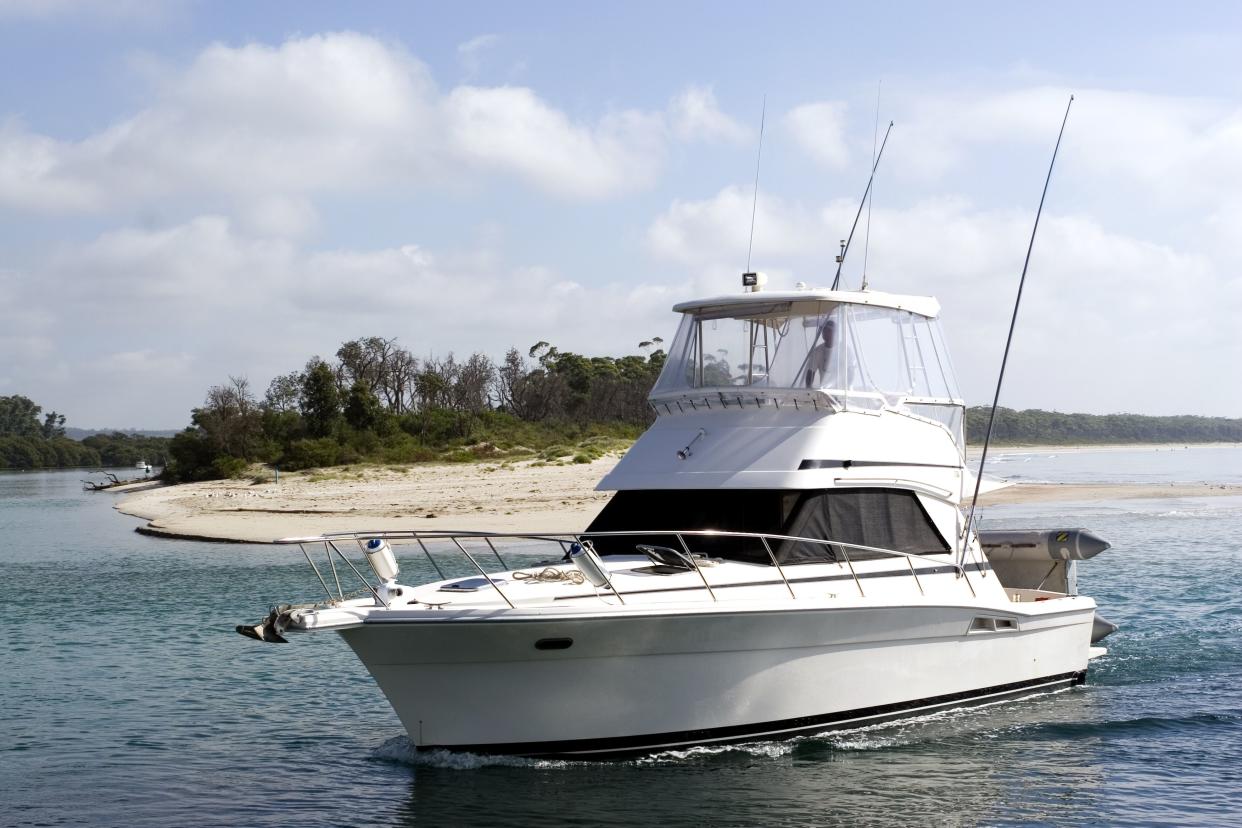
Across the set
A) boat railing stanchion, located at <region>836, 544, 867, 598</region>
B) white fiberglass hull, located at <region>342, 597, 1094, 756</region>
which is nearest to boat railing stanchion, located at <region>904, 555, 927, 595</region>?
white fiberglass hull, located at <region>342, 597, 1094, 756</region>

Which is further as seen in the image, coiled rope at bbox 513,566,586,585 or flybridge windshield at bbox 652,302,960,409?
flybridge windshield at bbox 652,302,960,409

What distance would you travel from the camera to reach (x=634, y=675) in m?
9.47

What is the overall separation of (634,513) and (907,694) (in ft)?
9.70

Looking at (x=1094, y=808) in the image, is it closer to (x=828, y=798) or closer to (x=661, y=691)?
(x=828, y=798)

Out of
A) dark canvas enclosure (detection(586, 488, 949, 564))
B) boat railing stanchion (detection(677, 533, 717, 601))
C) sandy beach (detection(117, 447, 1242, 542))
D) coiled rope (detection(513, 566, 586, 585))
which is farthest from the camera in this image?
sandy beach (detection(117, 447, 1242, 542))

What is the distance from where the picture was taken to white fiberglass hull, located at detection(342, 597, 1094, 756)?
9211 mm

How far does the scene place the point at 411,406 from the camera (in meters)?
65.4

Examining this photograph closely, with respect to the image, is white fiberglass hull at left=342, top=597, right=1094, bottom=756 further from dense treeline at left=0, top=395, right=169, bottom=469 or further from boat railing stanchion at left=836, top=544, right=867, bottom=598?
dense treeline at left=0, top=395, right=169, bottom=469

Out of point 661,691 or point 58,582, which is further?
point 58,582

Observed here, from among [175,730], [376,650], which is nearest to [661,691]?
[376,650]

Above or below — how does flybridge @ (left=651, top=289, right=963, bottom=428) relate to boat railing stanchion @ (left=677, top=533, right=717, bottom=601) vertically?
above

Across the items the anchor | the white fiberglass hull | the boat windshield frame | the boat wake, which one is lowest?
the boat wake

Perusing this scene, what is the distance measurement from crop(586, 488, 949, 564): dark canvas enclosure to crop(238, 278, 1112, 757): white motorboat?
2 cm

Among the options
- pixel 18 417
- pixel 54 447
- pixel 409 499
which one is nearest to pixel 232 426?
pixel 409 499
